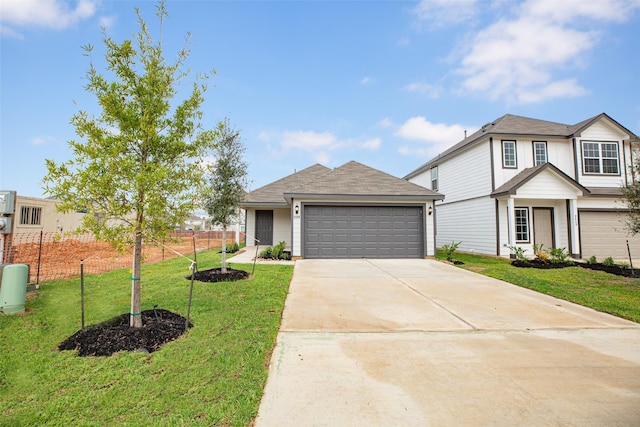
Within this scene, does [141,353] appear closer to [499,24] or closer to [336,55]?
[499,24]

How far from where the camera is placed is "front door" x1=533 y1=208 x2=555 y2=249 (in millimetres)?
13102

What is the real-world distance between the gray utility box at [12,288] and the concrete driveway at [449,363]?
166 inches

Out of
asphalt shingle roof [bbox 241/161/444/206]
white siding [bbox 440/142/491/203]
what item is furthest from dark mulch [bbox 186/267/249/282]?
white siding [bbox 440/142/491/203]

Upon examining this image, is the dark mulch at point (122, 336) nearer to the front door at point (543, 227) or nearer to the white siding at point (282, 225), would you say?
the white siding at point (282, 225)

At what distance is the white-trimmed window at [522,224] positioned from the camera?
12.9 m

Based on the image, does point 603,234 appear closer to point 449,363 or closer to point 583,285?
point 583,285

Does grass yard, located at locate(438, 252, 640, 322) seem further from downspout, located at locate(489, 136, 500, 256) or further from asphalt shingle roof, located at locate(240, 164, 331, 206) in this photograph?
asphalt shingle roof, located at locate(240, 164, 331, 206)

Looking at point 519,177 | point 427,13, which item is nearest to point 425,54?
point 427,13

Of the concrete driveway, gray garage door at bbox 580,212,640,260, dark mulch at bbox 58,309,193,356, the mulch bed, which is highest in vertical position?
gray garage door at bbox 580,212,640,260

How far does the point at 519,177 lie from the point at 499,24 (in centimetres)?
610

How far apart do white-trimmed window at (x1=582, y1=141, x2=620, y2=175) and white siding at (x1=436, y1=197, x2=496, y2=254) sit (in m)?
4.79

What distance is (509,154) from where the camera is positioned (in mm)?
12992

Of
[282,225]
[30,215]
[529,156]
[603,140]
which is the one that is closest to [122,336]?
[282,225]

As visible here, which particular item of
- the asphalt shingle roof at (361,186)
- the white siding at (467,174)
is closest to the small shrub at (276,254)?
the asphalt shingle roof at (361,186)
